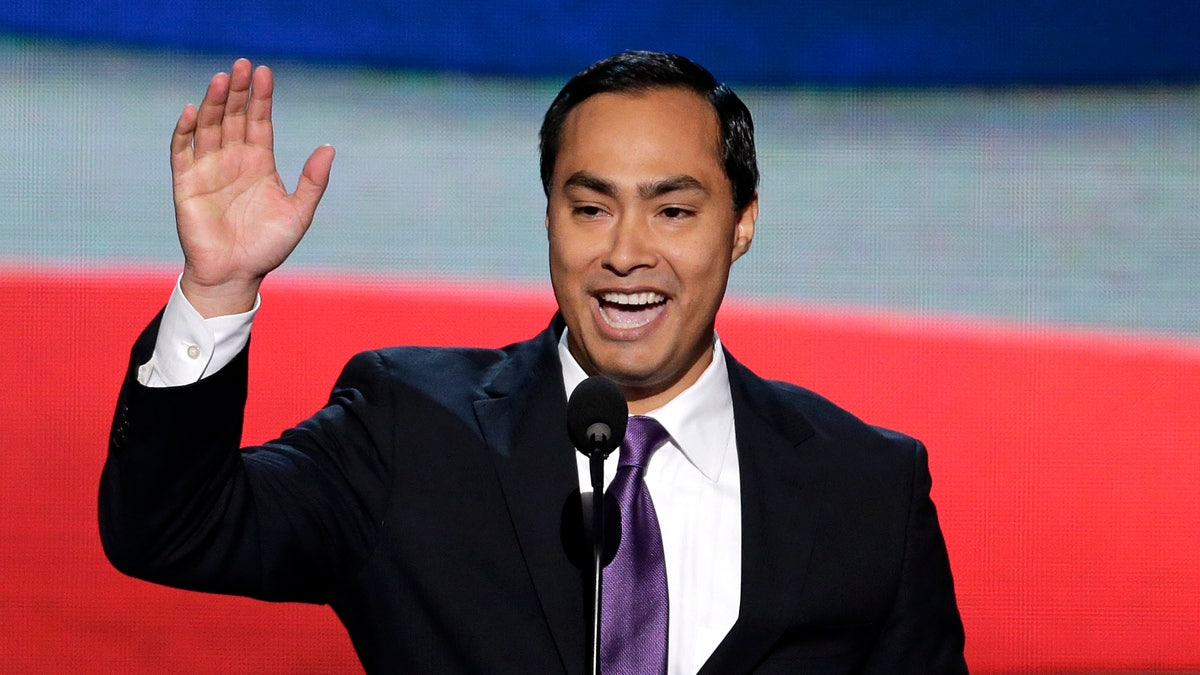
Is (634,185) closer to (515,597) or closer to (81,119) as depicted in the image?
(515,597)

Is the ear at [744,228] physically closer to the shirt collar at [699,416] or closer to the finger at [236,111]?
the shirt collar at [699,416]

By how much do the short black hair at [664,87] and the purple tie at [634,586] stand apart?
0.42 meters

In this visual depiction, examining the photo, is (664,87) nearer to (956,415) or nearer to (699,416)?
(699,416)

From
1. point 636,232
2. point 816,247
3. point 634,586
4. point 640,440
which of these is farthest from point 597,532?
point 816,247

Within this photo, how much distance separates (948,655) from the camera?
78.2 inches

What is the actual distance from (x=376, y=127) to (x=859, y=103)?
3.35 feet

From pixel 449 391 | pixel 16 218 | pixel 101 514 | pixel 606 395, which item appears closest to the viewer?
pixel 606 395

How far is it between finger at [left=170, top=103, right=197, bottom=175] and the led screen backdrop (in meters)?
1.40

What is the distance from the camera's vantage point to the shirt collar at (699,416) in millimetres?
1961

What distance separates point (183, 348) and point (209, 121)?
253 mm

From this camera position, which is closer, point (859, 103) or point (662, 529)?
point (662, 529)

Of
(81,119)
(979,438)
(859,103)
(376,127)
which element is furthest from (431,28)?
(979,438)

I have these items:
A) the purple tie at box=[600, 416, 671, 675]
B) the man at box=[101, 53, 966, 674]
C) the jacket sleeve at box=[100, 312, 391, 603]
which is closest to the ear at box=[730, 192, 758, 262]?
the man at box=[101, 53, 966, 674]

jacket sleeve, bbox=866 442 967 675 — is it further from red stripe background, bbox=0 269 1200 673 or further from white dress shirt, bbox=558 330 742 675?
red stripe background, bbox=0 269 1200 673
